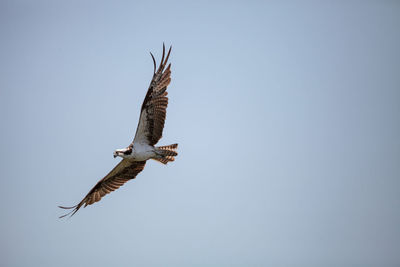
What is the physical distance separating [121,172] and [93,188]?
1050 millimetres

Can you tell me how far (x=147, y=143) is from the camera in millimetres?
16625

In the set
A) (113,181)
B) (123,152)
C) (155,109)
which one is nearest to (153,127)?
(155,109)

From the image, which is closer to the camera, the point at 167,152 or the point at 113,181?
the point at 167,152

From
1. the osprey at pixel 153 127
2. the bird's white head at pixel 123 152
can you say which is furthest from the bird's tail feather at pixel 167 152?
the bird's white head at pixel 123 152

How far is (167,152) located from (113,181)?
2.71m

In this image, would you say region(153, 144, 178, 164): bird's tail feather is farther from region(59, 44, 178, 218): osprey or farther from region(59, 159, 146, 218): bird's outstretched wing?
region(59, 159, 146, 218): bird's outstretched wing

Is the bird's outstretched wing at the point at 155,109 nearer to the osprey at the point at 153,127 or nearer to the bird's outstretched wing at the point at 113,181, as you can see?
the osprey at the point at 153,127

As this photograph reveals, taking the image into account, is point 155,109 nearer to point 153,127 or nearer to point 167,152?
point 153,127

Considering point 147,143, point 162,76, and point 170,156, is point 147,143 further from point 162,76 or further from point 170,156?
point 162,76

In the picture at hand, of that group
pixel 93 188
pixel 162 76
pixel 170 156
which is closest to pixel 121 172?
pixel 93 188

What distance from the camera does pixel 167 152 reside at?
16484 millimetres

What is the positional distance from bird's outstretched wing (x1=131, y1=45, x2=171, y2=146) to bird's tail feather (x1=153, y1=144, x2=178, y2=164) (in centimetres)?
31

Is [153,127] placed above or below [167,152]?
above

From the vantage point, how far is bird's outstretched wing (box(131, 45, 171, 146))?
16344 millimetres
